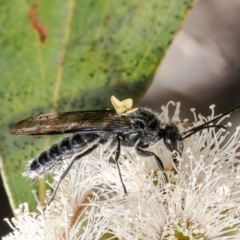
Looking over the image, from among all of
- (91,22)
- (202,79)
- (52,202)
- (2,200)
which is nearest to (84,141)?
(52,202)

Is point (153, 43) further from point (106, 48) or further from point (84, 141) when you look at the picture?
point (84, 141)

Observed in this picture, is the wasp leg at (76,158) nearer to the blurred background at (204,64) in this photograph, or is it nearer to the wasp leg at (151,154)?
the wasp leg at (151,154)

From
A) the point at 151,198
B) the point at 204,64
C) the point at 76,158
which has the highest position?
the point at 204,64

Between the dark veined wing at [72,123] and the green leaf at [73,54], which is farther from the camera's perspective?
the green leaf at [73,54]

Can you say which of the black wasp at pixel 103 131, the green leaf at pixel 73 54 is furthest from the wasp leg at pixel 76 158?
the green leaf at pixel 73 54

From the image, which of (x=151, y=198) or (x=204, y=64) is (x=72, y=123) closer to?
(x=151, y=198)

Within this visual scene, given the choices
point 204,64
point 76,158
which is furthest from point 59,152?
point 204,64

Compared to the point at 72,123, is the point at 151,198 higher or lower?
lower
